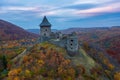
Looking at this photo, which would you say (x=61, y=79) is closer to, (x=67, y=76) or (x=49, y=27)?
(x=67, y=76)

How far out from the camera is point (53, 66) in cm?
Result: 8412

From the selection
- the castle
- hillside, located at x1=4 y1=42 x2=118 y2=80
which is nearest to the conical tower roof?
the castle

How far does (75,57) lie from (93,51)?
727 inches

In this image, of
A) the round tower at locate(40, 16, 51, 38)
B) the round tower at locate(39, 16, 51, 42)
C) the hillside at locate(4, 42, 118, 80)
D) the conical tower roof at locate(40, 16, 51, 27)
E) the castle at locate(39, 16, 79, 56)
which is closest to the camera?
the hillside at locate(4, 42, 118, 80)

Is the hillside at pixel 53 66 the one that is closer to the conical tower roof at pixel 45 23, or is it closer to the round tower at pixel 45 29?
the round tower at pixel 45 29

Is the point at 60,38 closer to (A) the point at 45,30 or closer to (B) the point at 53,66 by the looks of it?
(A) the point at 45,30

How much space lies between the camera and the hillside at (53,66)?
8112 centimetres

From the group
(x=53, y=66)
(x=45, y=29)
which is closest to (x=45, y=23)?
(x=45, y=29)

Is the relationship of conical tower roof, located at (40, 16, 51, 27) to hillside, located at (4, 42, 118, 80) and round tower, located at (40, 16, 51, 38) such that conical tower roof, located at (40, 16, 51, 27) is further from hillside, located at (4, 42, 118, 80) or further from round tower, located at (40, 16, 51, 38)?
hillside, located at (4, 42, 118, 80)

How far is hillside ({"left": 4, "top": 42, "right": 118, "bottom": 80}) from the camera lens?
81.1 meters

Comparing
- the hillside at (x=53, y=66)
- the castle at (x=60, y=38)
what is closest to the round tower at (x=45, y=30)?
the castle at (x=60, y=38)

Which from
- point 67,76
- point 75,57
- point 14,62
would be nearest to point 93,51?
point 75,57

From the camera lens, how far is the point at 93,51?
4112 inches

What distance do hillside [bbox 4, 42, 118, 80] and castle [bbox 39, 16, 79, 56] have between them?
1.69m
